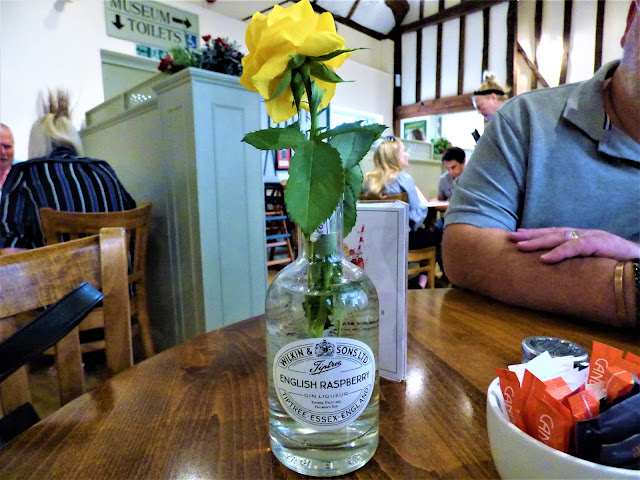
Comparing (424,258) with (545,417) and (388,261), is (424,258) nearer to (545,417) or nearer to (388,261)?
(388,261)

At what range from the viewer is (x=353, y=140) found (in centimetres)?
29

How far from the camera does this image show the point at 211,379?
1.64 ft

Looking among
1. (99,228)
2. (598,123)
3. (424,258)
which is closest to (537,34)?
(424,258)

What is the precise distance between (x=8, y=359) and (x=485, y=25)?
31.3ft

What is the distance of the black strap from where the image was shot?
1.38 ft

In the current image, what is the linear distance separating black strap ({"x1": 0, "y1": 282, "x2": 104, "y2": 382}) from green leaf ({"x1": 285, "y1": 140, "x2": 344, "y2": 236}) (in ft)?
1.17

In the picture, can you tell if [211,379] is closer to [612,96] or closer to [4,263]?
[4,263]

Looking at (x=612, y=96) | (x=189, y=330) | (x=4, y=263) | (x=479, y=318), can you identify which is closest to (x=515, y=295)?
(x=479, y=318)

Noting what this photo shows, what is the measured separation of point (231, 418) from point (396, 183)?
2677 millimetres

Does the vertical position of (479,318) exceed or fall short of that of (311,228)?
it falls short

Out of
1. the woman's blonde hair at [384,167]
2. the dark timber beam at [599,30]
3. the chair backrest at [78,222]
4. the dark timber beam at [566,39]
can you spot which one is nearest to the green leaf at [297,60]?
the chair backrest at [78,222]

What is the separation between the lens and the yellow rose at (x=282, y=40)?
0.87 feet

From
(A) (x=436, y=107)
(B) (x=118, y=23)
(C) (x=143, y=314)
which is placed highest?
(B) (x=118, y=23)

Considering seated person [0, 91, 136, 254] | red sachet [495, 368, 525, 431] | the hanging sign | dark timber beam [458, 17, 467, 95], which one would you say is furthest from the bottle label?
dark timber beam [458, 17, 467, 95]
